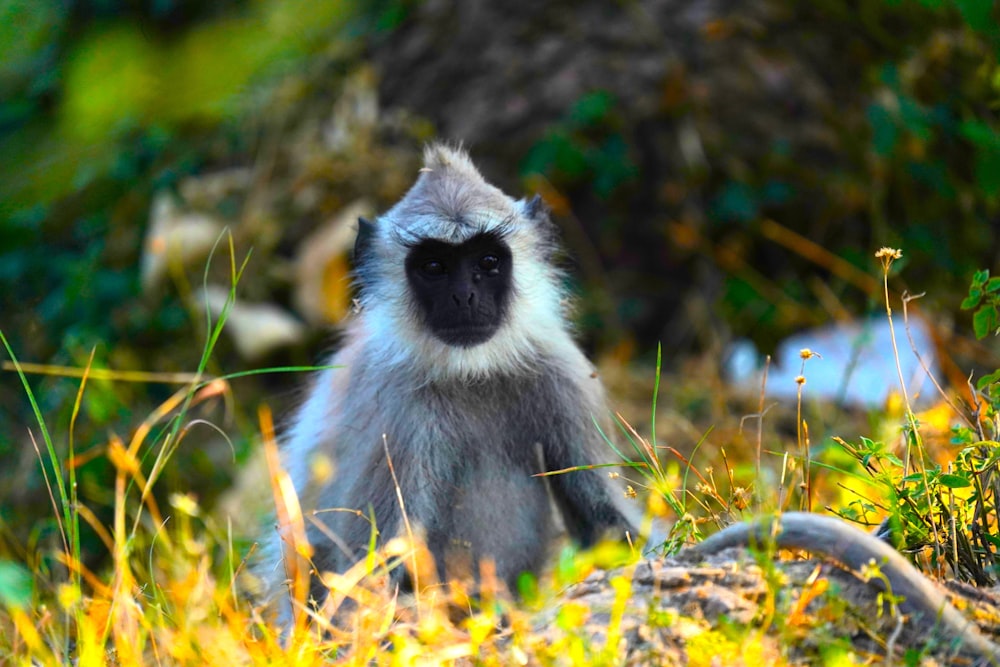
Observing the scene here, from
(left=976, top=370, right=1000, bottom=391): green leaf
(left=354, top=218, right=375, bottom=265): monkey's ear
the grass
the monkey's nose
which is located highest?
(left=354, top=218, right=375, bottom=265): monkey's ear

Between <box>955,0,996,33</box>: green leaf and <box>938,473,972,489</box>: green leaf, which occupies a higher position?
<box>955,0,996,33</box>: green leaf

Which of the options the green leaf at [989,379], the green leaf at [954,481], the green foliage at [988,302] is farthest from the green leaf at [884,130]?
the green leaf at [954,481]

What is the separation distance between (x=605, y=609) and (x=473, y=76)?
588cm

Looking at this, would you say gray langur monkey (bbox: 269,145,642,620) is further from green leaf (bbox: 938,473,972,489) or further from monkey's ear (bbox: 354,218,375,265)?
green leaf (bbox: 938,473,972,489)

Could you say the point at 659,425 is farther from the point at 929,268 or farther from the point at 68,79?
the point at 68,79

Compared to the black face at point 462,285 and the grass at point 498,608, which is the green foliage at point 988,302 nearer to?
the grass at point 498,608

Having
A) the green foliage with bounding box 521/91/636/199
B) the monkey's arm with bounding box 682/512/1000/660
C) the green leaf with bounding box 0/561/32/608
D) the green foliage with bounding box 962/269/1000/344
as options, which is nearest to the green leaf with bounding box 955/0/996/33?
the green foliage with bounding box 962/269/1000/344

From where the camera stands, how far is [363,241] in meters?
3.74

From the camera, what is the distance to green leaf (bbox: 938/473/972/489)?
235 centimetres

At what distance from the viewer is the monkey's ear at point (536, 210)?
3848 millimetres

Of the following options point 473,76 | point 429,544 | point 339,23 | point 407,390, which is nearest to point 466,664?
point 429,544

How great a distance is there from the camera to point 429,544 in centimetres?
A: 338

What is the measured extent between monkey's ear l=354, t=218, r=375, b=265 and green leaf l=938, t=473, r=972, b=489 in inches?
78.5

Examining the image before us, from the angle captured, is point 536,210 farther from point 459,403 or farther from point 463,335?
point 459,403
